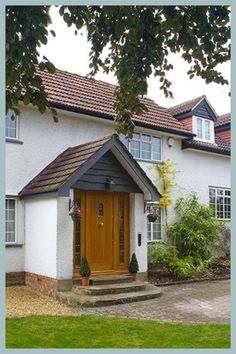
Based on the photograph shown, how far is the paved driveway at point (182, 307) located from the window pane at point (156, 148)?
6220 mm

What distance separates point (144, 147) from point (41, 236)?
6.43 metres

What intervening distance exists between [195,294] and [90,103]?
25.2 ft

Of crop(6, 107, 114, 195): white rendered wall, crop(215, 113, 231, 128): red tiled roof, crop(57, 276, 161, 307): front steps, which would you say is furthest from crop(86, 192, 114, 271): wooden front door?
crop(215, 113, 231, 128): red tiled roof

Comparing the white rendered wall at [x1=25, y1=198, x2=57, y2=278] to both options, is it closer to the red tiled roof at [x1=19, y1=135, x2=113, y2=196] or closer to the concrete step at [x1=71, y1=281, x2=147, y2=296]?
the red tiled roof at [x1=19, y1=135, x2=113, y2=196]

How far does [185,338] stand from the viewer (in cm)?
737

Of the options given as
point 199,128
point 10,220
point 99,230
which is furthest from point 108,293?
point 199,128

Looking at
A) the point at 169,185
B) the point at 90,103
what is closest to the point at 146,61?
the point at 90,103

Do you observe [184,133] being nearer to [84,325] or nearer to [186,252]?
[186,252]

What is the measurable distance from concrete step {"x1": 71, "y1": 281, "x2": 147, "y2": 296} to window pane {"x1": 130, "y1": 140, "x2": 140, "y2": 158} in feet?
19.5

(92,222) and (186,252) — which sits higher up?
(92,222)

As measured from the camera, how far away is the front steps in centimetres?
1058

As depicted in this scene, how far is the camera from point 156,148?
17.7m

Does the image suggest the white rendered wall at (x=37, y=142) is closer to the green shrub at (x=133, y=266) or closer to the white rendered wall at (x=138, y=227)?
the white rendered wall at (x=138, y=227)

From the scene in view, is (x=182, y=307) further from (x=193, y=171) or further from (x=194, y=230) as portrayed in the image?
(x=193, y=171)
